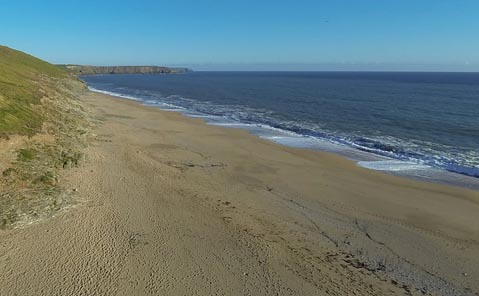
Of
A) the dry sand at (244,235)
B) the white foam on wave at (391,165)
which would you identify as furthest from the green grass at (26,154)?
the white foam on wave at (391,165)

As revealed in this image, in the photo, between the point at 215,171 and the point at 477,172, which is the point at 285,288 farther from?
the point at 477,172

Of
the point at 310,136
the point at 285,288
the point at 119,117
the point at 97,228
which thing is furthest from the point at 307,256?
the point at 119,117

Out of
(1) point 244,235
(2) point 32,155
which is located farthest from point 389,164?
(2) point 32,155

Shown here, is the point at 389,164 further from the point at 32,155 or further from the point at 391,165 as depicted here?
the point at 32,155

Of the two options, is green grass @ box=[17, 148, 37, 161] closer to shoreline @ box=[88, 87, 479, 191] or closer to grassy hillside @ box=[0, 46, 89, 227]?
grassy hillside @ box=[0, 46, 89, 227]

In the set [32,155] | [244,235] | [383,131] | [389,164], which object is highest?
[32,155]

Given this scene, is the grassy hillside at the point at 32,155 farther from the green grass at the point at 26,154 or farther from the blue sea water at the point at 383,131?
the blue sea water at the point at 383,131
